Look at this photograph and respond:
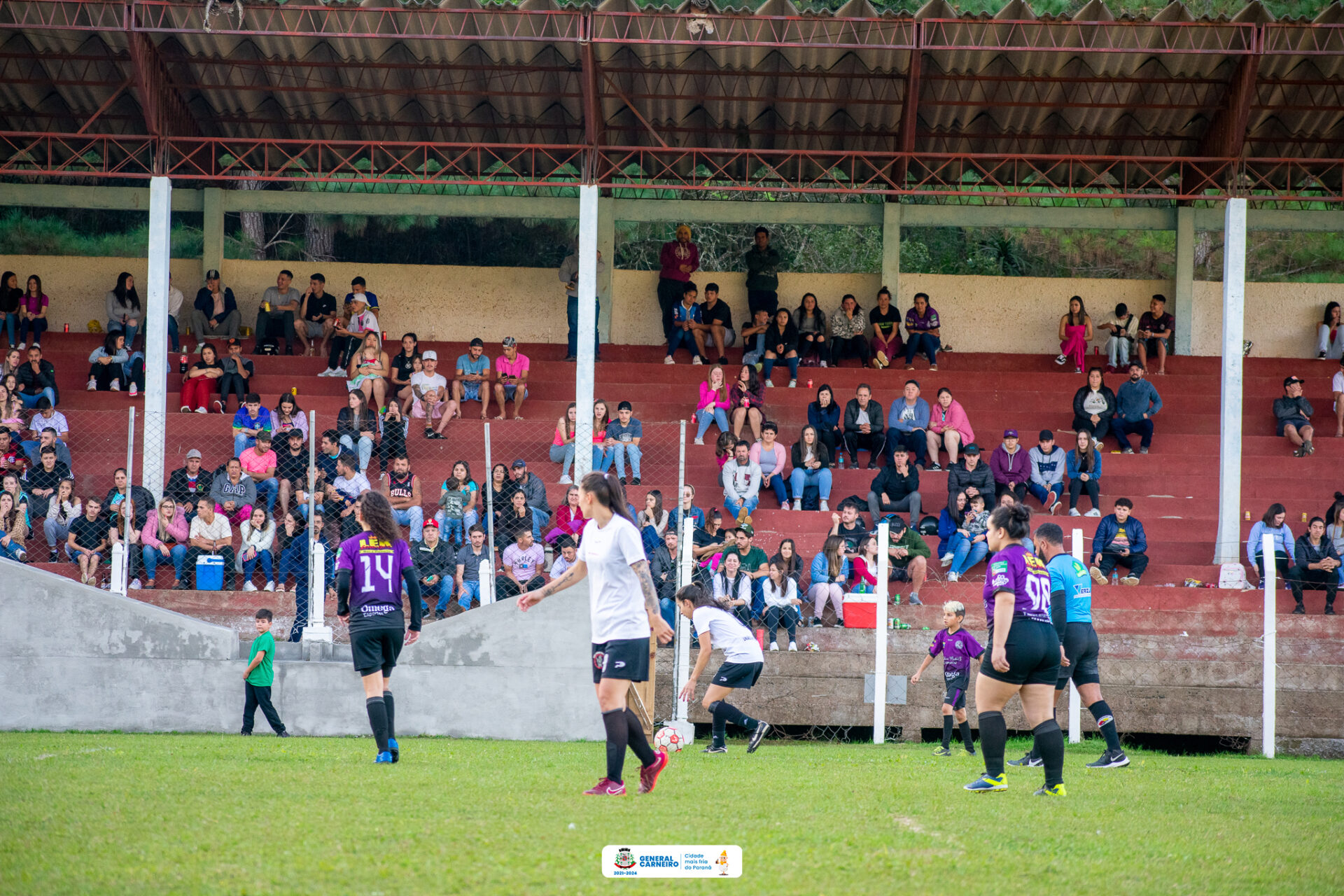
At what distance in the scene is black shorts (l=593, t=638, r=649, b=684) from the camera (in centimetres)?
652

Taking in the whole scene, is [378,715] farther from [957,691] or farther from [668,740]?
[957,691]

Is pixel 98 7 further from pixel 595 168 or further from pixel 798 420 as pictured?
pixel 798 420

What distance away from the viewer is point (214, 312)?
21969mm

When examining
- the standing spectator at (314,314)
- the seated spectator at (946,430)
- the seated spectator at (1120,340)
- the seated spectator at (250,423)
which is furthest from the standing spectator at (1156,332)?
the seated spectator at (250,423)

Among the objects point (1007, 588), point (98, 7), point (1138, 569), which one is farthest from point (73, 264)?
point (1007, 588)

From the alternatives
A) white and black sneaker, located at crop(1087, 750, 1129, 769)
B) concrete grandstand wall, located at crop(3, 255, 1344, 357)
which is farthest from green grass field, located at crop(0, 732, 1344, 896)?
concrete grandstand wall, located at crop(3, 255, 1344, 357)

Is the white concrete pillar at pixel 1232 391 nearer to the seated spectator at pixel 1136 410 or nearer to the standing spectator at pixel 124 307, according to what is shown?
the seated spectator at pixel 1136 410

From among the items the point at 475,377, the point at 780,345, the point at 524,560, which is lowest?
the point at 524,560

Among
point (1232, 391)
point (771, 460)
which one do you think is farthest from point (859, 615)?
point (1232, 391)

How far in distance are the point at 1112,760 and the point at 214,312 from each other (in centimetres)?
1721

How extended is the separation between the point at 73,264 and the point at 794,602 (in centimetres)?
1595

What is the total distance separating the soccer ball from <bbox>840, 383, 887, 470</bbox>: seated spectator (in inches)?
339

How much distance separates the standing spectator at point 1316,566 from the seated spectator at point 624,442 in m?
8.46

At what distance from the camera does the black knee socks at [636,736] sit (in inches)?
256
